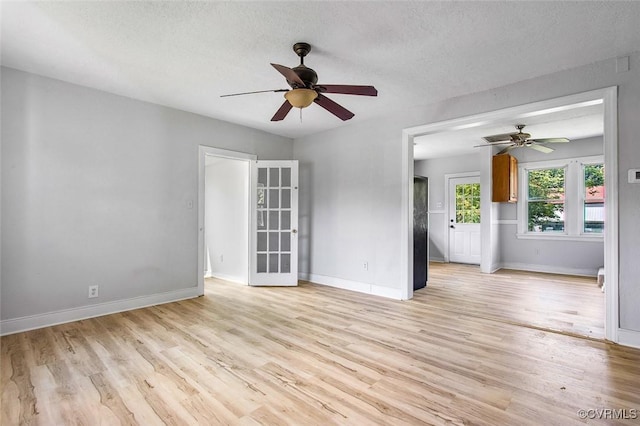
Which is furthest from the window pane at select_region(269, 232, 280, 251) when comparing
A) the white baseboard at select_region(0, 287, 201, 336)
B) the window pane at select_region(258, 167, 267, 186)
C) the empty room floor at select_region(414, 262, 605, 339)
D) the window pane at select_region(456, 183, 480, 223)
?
the window pane at select_region(456, 183, 480, 223)

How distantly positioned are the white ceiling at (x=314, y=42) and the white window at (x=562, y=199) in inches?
166

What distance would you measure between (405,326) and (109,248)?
349cm

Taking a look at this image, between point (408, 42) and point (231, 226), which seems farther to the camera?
point (231, 226)

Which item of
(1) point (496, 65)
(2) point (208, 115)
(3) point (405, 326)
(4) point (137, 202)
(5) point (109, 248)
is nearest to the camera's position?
(1) point (496, 65)

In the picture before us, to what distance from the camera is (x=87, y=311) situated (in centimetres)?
354

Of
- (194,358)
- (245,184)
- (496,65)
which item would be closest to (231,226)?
(245,184)

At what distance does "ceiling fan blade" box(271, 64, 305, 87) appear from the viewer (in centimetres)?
230

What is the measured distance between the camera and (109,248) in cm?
373

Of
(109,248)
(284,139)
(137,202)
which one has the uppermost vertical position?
(284,139)

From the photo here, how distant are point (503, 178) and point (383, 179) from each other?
132 inches

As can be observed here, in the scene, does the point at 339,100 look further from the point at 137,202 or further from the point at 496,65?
the point at 137,202

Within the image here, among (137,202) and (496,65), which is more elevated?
(496,65)

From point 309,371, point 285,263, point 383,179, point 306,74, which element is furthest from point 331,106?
point 285,263

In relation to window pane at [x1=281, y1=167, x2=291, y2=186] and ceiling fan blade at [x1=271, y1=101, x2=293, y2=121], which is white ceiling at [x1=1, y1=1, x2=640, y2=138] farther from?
window pane at [x1=281, y1=167, x2=291, y2=186]
